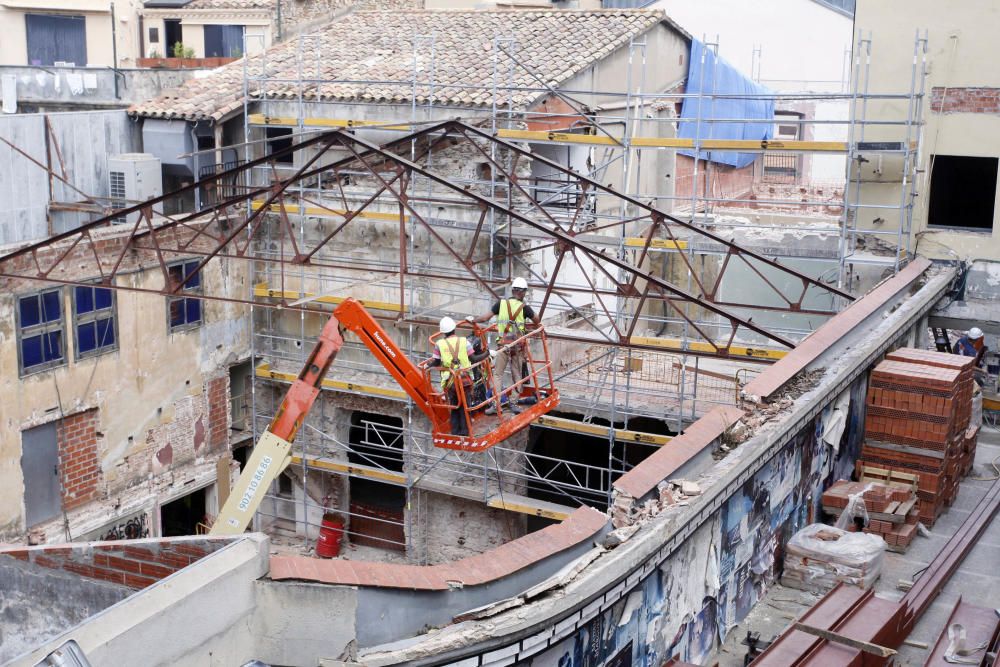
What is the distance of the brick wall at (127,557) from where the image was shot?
8.74 meters

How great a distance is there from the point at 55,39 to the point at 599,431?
21.7 meters

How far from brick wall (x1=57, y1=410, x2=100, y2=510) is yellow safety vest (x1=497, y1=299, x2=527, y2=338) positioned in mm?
8634

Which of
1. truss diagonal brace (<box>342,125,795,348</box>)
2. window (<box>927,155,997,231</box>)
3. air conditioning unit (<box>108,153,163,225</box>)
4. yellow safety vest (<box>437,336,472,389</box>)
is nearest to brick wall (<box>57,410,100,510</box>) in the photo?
air conditioning unit (<box>108,153,163,225</box>)

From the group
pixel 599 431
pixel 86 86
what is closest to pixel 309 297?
pixel 599 431

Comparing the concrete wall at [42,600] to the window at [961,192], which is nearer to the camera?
the concrete wall at [42,600]

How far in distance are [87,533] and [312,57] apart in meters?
10.9

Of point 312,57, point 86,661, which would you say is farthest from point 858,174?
point 86,661

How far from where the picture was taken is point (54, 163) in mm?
23750

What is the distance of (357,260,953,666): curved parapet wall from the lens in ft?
27.5

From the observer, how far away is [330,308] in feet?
75.5

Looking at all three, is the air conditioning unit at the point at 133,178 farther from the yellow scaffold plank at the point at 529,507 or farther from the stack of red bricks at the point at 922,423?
the stack of red bricks at the point at 922,423

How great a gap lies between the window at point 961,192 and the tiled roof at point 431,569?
1371 centimetres

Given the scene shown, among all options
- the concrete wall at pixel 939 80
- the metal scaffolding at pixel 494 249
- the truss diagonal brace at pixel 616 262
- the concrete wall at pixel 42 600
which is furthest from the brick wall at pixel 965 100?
the concrete wall at pixel 42 600

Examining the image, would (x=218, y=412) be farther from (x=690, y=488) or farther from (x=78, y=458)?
(x=690, y=488)
